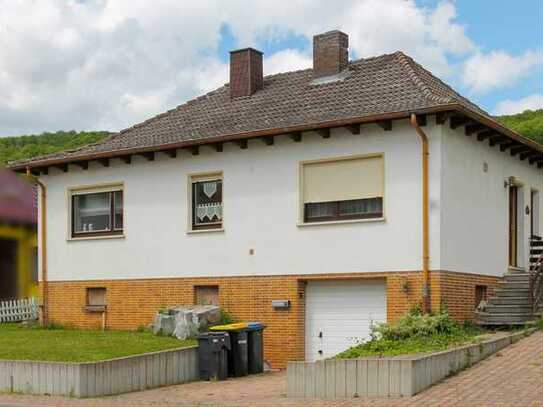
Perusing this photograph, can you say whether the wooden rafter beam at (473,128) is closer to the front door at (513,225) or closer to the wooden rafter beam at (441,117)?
the wooden rafter beam at (441,117)

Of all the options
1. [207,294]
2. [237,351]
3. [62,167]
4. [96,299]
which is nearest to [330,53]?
[207,294]

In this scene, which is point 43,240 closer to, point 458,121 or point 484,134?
point 458,121

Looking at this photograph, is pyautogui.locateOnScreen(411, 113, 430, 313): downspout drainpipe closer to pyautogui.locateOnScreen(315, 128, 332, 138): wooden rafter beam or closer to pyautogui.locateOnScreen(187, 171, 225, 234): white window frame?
pyautogui.locateOnScreen(315, 128, 332, 138): wooden rafter beam

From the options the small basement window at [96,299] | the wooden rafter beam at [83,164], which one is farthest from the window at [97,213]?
the small basement window at [96,299]

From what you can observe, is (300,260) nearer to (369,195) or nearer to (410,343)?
(369,195)

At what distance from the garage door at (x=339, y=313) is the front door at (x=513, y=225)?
15.7 ft

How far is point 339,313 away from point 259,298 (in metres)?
2.01

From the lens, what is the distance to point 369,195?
1998 centimetres

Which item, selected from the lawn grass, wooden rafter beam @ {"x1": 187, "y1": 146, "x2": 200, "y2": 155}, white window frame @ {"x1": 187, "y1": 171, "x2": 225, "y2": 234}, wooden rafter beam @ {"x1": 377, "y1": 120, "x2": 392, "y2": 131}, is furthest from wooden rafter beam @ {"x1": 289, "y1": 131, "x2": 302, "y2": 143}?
the lawn grass

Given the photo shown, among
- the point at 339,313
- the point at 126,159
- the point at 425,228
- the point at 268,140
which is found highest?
the point at 268,140

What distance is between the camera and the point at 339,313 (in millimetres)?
20438

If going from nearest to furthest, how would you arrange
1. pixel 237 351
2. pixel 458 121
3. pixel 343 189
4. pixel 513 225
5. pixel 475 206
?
pixel 237 351 → pixel 458 121 → pixel 343 189 → pixel 475 206 → pixel 513 225

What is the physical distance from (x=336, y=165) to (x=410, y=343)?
5364 millimetres

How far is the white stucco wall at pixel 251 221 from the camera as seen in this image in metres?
19.4
